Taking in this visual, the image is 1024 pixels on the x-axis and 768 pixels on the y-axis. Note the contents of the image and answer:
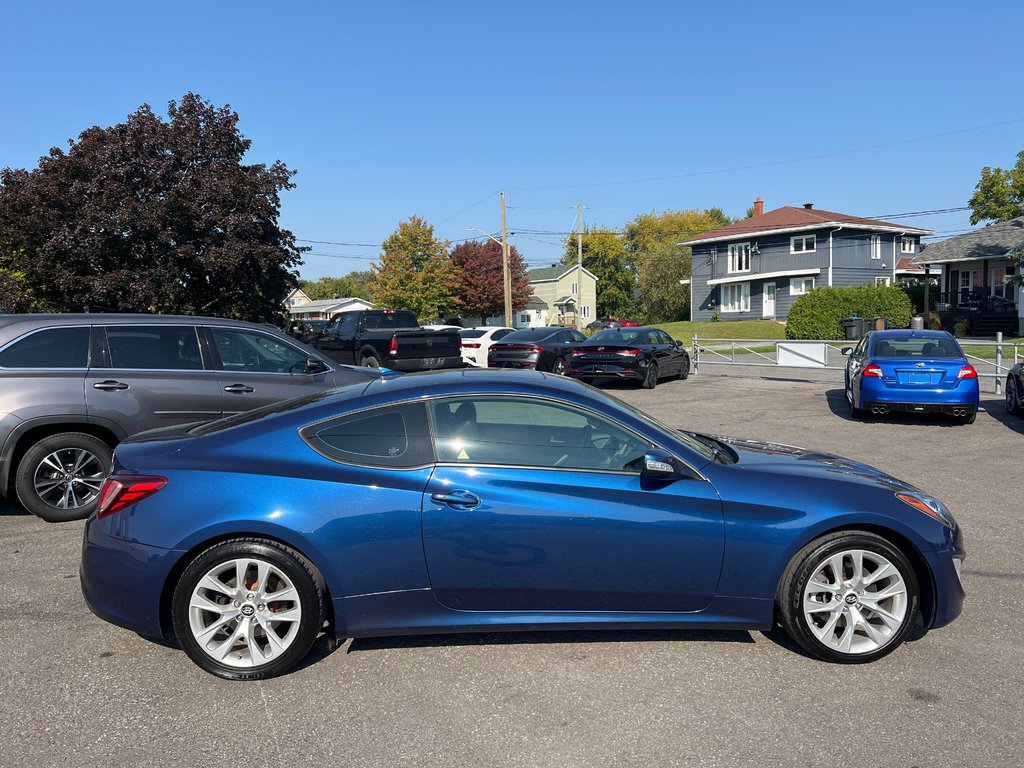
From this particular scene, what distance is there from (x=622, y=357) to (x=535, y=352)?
245 cm

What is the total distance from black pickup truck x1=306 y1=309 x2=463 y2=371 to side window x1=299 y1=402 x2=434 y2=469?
42.9ft

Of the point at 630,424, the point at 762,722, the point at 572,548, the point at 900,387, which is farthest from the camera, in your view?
the point at 900,387

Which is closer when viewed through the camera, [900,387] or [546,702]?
[546,702]

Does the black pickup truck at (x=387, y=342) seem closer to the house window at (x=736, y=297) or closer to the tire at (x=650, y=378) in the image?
the tire at (x=650, y=378)

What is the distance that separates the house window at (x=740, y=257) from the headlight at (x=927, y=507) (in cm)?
5087

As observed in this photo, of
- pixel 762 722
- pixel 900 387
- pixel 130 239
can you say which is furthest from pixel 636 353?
pixel 762 722

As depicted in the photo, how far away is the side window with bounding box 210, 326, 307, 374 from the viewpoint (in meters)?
7.79

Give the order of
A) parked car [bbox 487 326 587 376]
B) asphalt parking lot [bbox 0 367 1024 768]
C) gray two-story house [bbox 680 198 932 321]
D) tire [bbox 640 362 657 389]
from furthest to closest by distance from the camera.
Result: 1. gray two-story house [bbox 680 198 932 321]
2. parked car [bbox 487 326 587 376]
3. tire [bbox 640 362 657 389]
4. asphalt parking lot [bbox 0 367 1024 768]

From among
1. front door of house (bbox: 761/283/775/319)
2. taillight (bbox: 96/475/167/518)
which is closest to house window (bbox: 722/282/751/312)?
front door of house (bbox: 761/283/775/319)

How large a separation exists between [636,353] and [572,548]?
14.0m

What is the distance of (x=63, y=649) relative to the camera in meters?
4.29

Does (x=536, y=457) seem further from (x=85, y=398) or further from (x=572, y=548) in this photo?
(x=85, y=398)

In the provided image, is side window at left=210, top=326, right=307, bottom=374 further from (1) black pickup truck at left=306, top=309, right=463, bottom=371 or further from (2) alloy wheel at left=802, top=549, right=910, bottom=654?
(1) black pickup truck at left=306, top=309, right=463, bottom=371

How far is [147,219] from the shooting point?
18.4 meters
